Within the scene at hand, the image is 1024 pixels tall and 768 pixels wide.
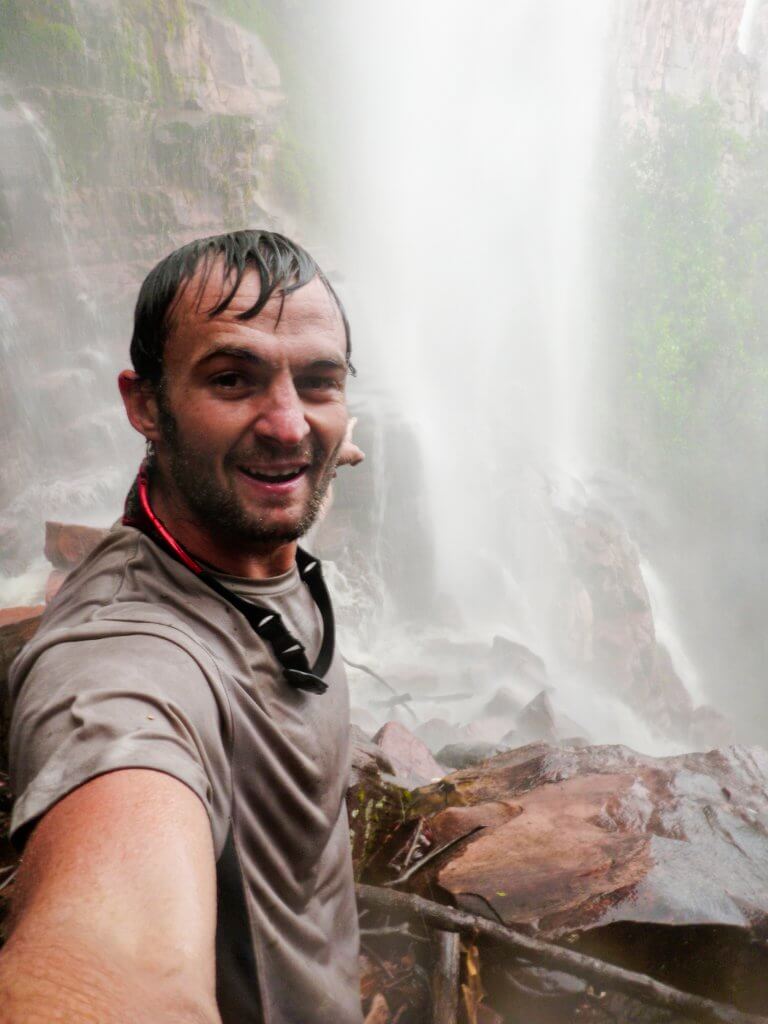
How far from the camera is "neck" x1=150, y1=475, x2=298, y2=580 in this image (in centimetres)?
131

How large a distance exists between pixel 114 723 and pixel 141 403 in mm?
782

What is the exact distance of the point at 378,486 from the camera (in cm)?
1291

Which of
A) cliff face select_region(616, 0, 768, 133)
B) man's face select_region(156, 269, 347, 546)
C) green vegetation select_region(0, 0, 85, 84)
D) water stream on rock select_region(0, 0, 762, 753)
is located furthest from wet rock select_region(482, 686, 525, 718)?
cliff face select_region(616, 0, 768, 133)

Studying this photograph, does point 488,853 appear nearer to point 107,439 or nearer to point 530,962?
point 530,962

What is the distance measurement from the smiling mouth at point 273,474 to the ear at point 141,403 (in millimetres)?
244

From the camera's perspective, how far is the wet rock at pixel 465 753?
205 inches

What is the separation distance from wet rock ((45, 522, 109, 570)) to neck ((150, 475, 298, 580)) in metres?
6.65

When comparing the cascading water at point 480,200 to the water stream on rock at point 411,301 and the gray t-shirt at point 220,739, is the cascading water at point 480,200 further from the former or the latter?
the gray t-shirt at point 220,739

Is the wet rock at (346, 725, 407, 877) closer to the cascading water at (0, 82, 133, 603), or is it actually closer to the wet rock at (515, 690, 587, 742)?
the wet rock at (515, 690, 587, 742)

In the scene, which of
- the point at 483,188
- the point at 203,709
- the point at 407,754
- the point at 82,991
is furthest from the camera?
the point at 483,188

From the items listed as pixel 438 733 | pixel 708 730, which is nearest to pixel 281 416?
pixel 438 733

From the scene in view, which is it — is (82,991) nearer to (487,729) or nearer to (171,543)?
(171,543)

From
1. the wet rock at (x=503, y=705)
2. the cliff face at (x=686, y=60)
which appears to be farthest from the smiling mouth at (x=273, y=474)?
the cliff face at (x=686, y=60)

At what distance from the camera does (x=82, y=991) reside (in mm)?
610
